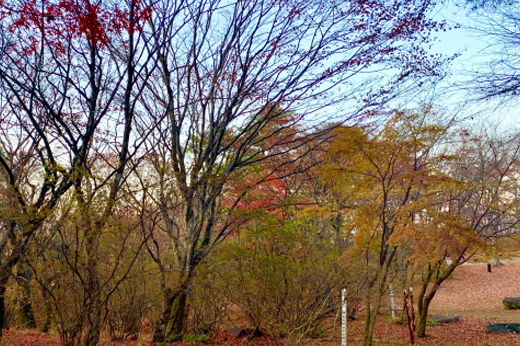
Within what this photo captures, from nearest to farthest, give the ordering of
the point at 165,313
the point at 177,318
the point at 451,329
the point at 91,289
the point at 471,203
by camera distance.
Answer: the point at 91,289
the point at 165,313
the point at 177,318
the point at 471,203
the point at 451,329

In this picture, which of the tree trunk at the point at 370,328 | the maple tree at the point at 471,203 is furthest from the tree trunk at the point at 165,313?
the maple tree at the point at 471,203

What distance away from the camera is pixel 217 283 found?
8906mm

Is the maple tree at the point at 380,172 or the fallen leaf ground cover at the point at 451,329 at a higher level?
the maple tree at the point at 380,172

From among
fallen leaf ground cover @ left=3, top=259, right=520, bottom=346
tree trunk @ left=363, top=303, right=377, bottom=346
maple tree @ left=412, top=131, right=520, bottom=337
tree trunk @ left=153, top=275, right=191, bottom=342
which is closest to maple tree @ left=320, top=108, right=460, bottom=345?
tree trunk @ left=363, top=303, right=377, bottom=346

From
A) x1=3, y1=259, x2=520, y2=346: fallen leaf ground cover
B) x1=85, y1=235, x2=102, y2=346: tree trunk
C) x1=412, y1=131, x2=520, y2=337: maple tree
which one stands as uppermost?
x1=412, y1=131, x2=520, y2=337: maple tree

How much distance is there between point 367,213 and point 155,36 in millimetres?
4654

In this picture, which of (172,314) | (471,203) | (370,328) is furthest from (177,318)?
(471,203)

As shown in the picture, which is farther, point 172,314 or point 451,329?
point 451,329

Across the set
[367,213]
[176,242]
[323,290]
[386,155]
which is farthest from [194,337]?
[386,155]

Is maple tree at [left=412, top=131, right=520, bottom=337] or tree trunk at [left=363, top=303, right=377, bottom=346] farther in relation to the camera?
maple tree at [left=412, top=131, right=520, bottom=337]

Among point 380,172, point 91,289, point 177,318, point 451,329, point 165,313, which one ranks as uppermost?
point 380,172

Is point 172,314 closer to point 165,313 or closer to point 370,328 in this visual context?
point 165,313

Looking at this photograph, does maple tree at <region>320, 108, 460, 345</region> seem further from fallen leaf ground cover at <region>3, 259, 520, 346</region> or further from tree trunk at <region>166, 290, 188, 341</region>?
tree trunk at <region>166, 290, 188, 341</region>

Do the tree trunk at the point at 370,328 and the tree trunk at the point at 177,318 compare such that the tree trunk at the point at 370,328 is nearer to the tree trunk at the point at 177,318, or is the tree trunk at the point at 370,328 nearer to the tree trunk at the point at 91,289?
the tree trunk at the point at 177,318
